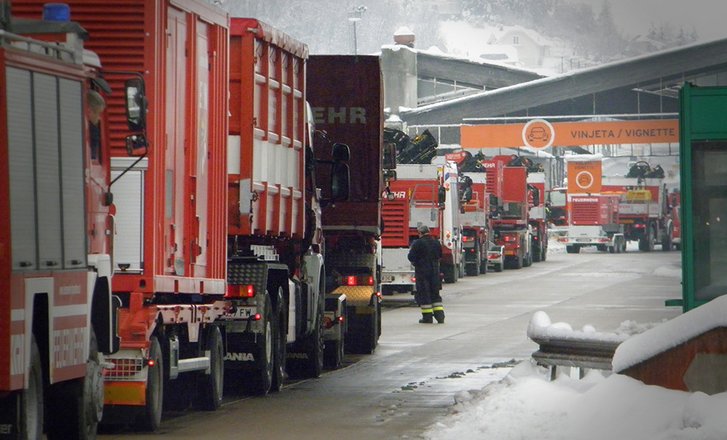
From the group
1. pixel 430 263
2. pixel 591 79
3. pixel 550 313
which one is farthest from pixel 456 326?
pixel 591 79

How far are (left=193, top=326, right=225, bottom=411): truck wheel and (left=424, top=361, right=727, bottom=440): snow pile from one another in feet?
8.05

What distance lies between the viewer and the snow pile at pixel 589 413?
1148 centimetres

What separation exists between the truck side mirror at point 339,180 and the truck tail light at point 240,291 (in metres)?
4.15

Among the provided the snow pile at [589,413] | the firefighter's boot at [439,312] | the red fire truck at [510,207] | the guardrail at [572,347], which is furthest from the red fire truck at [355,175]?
the red fire truck at [510,207]

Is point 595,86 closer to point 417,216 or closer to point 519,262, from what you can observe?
point 519,262

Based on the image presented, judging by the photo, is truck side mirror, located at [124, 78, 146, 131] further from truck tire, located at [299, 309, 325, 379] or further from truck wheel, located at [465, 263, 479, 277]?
truck wheel, located at [465, 263, 479, 277]

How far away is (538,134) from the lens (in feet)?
253

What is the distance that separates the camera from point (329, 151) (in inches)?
936

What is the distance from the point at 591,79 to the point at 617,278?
31768 mm

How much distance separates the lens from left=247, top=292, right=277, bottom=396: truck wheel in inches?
685

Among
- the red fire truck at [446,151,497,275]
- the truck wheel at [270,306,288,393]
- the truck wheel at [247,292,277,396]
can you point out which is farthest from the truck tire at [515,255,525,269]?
the truck wheel at [247,292,277,396]

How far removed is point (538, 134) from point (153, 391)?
211 feet

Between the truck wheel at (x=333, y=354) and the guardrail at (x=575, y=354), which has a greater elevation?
the guardrail at (x=575, y=354)

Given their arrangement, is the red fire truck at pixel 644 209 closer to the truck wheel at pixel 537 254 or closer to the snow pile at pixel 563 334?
the truck wheel at pixel 537 254
